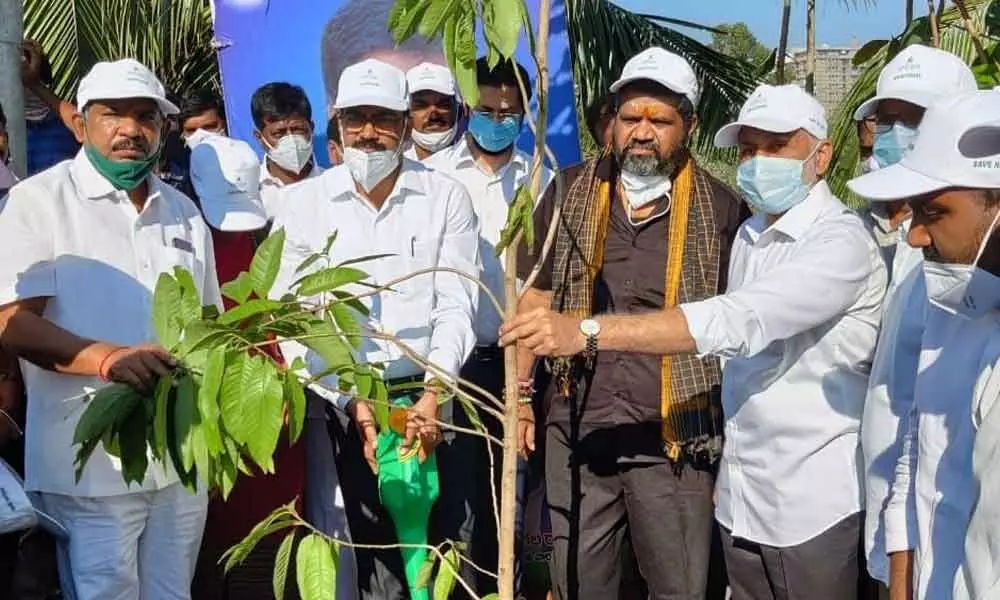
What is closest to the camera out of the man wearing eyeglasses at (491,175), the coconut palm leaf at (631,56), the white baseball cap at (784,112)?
the white baseball cap at (784,112)

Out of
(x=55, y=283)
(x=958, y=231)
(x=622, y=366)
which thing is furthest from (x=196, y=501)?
(x=958, y=231)

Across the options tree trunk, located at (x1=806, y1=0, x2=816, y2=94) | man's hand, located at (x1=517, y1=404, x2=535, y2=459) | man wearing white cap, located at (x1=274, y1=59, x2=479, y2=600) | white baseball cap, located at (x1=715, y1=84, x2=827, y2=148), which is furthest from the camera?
tree trunk, located at (x1=806, y1=0, x2=816, y2=94)

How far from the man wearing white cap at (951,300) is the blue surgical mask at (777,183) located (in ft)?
2.89

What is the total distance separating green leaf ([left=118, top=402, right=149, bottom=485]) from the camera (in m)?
2.28

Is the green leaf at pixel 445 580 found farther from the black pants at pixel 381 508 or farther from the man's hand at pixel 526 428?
the man's hand at pixel 526 428

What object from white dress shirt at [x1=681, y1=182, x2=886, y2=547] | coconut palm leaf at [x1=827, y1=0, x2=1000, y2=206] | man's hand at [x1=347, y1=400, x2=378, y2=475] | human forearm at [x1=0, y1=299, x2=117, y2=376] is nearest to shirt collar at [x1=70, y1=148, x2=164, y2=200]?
human forearm at [x1=0, y1=299, x2=117, y2=376]

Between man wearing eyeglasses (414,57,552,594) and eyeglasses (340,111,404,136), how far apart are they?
0.53 m

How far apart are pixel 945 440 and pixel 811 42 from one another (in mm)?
4713

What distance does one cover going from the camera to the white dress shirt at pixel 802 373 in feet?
9.69

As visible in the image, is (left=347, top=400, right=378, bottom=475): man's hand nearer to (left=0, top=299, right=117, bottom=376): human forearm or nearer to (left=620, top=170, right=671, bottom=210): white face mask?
(left=0, top=299, right=117, bottom=376): human forearm

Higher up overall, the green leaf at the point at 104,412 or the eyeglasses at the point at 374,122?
the eyeglasses at the point at 374,122

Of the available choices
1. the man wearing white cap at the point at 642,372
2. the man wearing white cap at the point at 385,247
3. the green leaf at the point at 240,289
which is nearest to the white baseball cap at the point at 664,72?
the man wearing white cap at the point at 642,372

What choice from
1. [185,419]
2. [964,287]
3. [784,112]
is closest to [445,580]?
[185,419]

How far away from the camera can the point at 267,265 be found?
2.29 meters
